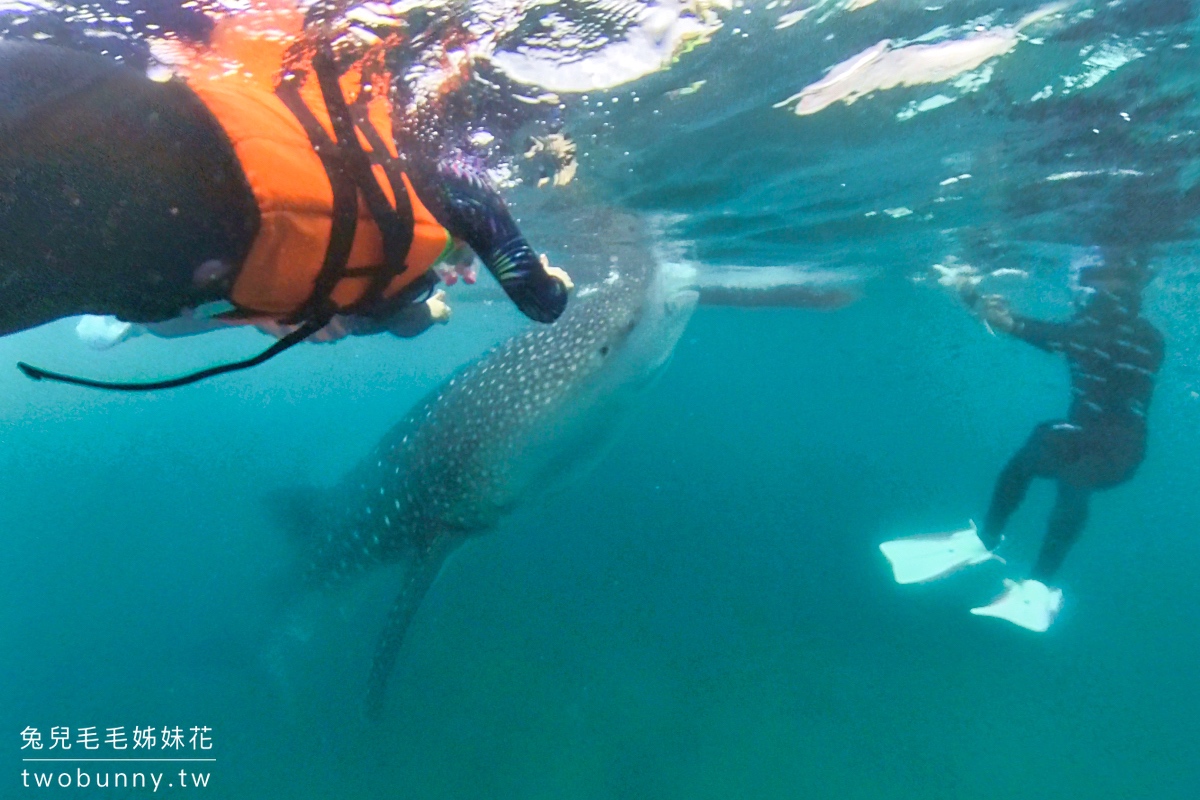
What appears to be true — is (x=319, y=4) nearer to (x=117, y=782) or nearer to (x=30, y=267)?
(x=30, y=267)

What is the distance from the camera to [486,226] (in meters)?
2.19

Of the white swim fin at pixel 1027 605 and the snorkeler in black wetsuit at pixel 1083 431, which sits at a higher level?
the snorkeler in black wetsuit at pixel 1083 431

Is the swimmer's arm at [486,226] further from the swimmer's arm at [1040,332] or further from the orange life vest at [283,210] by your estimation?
the swimmer's arm at [1040,332]

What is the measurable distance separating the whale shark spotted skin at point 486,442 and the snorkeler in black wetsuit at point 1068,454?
6.62m

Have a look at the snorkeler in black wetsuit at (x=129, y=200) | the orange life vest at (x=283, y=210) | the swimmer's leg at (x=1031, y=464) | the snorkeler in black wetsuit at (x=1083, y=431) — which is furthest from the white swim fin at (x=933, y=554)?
the snorkeler in black wetsuit at (x=129, y=200)

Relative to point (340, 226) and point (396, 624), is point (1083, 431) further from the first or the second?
point (340, 226)

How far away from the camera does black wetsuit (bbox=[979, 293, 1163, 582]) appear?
32.2 ft

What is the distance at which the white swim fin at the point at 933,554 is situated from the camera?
11.2 meters

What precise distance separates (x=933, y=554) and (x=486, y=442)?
9.42 metres

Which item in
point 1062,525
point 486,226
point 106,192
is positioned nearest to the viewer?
point 106,192

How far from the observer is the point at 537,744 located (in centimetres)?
1077

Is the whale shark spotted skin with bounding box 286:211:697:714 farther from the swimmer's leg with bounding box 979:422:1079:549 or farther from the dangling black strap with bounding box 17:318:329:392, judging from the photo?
the swimmer's leg with bounding box 979:422:1079:549

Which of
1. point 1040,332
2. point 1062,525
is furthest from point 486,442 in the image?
point 1040,332

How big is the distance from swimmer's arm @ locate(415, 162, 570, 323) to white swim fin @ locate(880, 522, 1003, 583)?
1093 centimetres
